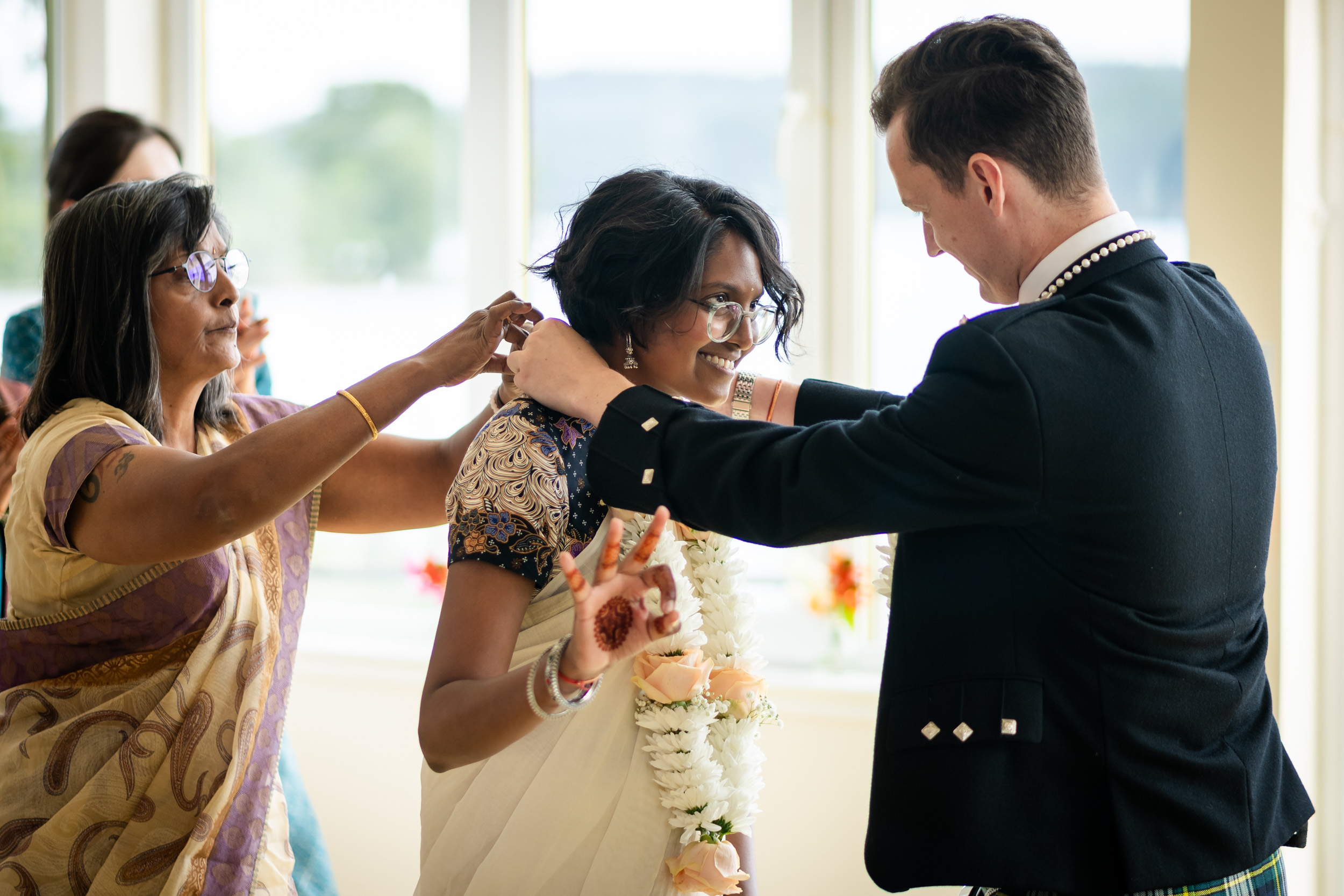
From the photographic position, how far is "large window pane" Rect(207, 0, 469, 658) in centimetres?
338

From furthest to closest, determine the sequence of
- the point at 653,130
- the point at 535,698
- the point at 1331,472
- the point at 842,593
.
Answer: the point at 653,130
the point at 842,593
the point at 1331,472
the point at 535,698

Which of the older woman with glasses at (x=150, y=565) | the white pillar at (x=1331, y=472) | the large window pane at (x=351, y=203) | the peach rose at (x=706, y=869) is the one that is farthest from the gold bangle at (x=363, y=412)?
the white pillar at (x=1331, y=472)

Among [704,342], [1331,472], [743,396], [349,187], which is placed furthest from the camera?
[349,187]

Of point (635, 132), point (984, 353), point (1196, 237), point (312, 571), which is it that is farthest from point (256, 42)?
point (984, 353)

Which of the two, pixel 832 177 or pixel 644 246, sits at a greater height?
pixel 832 177

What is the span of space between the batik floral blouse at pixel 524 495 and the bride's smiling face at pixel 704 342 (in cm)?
17

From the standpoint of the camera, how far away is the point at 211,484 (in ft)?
4.56

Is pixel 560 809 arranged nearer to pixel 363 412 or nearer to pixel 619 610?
pixel 619 610

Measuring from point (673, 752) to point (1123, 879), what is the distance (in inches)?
23.3

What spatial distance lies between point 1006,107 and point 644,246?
20.9 inches

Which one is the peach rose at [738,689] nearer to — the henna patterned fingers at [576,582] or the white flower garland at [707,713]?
the white flower garland at [707,713]

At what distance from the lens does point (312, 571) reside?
362 centimetres

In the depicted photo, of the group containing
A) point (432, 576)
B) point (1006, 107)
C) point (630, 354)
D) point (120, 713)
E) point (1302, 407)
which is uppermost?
point (1006, 107)

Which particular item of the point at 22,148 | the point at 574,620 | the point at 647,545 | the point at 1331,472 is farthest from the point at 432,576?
the point at 1331,472
